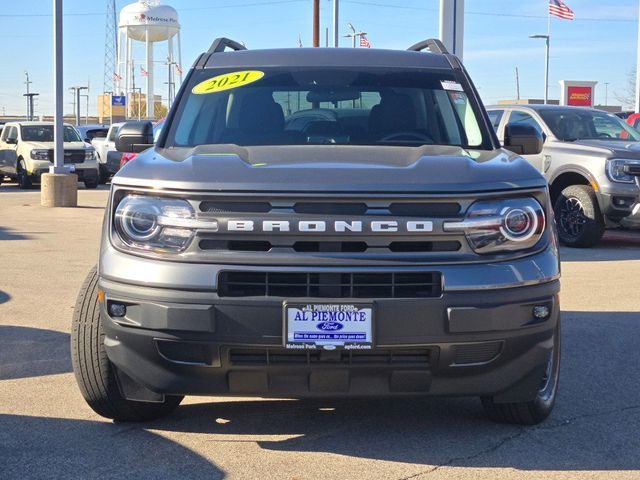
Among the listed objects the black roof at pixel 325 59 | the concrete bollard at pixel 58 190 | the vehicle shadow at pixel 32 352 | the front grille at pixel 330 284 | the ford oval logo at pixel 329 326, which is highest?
the black roof at pixel 325 59

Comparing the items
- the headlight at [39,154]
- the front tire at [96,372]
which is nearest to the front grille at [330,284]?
the front tire at [96,372]

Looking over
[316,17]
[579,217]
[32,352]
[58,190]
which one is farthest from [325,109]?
[316,17]

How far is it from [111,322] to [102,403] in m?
Answer: 0.60

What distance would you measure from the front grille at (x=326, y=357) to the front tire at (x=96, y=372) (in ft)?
2.15

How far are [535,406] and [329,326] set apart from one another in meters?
1.25

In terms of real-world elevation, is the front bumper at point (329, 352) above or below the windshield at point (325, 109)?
below

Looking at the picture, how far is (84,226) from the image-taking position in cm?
1516

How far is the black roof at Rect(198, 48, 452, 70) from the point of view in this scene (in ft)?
18.3

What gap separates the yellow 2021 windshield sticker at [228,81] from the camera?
5.43m

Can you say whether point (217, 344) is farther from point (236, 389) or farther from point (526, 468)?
point (526, 468)

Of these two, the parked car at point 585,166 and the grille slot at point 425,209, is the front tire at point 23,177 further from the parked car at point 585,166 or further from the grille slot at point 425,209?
the grille slot at point 425,209

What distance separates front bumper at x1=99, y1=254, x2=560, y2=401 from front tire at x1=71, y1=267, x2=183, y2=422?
272 mm

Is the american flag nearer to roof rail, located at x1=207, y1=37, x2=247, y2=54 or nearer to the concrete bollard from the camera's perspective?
the concrete bollard

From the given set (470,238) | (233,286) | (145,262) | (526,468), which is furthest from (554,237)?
(145,262)
